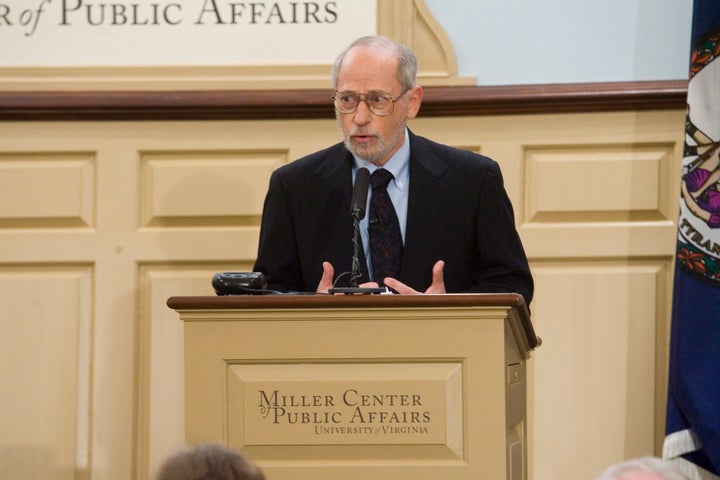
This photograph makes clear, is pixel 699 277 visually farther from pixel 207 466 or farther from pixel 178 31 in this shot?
pixel 207 466

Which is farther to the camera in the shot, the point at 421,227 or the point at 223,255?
the point at 223,255

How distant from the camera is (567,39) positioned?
466cm

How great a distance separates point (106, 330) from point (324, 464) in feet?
7.19

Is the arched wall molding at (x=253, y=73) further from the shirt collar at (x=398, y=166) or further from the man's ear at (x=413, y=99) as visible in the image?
the shirt collar at (x=398, y=166)

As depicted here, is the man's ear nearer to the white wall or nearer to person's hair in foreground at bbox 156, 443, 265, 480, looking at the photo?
the white wall

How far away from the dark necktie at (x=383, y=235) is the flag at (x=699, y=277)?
1.13 m

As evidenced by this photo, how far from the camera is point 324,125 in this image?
4688 mm

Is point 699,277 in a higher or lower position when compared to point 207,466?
higher

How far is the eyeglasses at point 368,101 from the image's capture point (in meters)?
3.55

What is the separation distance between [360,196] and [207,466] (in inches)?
53.8

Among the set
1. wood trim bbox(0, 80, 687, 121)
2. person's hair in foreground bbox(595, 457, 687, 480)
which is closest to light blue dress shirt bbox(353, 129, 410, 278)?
wood trim bbox(0, 80, 687, 121)

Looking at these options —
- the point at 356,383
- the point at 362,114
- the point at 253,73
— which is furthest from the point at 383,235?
the point at 253,73

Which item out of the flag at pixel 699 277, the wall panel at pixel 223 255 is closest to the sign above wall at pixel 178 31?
the wall panel at pixel 223 255

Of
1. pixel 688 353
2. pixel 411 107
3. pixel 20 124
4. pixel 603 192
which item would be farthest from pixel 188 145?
pixel 688 353
